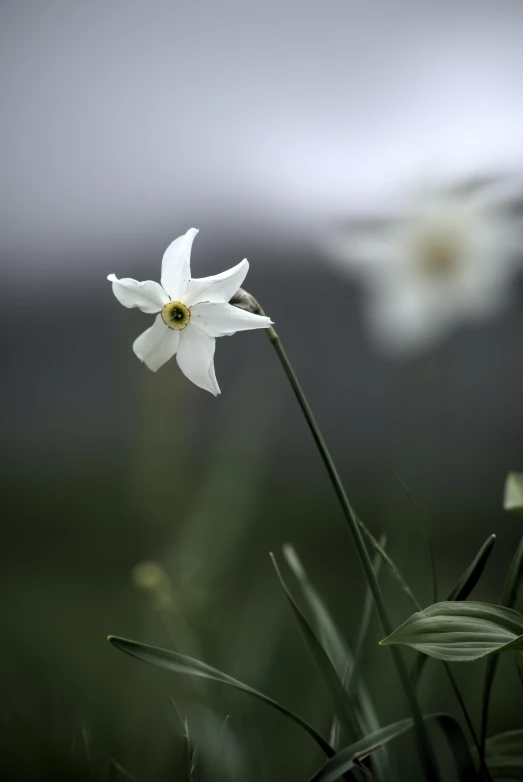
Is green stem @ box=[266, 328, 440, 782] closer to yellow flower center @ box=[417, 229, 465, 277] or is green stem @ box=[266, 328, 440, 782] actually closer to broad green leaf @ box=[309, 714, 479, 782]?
broad green leaf @ box=[309, 714, 479, 782]

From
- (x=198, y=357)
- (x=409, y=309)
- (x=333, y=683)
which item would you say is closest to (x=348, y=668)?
(x=333, y=683)

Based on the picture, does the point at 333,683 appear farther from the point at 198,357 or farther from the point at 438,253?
the point at 438,253

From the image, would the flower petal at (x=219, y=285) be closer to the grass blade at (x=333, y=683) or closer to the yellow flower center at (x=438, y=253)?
the grass blade at (x=333, y=683)

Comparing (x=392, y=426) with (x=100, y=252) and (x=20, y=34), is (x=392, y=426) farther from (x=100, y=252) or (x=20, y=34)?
(x=20, y=34)

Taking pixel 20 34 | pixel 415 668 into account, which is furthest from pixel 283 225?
A: pixel 415 668

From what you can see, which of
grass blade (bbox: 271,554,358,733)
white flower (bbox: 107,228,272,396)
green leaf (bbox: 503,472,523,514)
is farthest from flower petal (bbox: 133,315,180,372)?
green leaf (bbox: 503,472,523,514)

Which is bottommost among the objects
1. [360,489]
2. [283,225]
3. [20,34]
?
[360,489]

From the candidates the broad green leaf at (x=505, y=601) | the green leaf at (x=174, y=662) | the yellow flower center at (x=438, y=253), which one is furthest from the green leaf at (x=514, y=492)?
the yellow flower center at (x=438, y=253)
